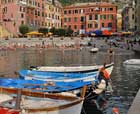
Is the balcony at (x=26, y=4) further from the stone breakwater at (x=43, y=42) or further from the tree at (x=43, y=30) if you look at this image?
the stone breakwater at (x=43, y=42)

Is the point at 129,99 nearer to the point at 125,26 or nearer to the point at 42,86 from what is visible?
the point at 42,86

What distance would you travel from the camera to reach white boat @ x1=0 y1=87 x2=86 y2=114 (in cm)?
1591

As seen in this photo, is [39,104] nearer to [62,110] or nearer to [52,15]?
[62,110]

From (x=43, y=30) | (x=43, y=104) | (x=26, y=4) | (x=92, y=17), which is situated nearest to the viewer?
(x=43, y=104)

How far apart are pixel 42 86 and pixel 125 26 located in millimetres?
157949

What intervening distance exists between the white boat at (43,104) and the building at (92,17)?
12785 cm

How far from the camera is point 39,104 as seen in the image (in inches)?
713

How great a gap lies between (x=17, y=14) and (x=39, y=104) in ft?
341

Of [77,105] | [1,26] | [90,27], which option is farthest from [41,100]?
[90,27]

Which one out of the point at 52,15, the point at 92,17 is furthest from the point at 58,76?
the point at 92,17

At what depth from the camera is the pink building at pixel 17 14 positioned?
390ft

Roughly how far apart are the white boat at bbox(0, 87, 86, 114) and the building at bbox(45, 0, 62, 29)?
121456 millimetres

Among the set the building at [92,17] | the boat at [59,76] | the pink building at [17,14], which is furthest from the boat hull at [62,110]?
the building at [92,17]

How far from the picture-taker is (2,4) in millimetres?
123500
